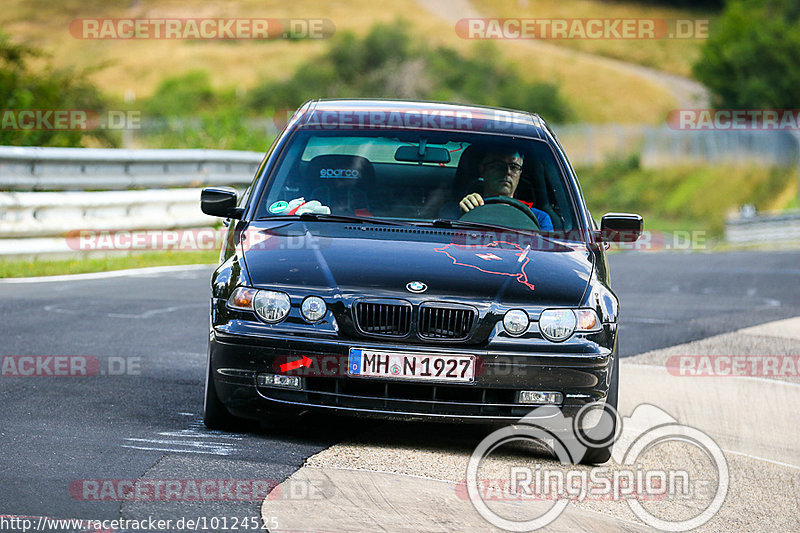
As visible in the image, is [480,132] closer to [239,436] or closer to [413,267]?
[413,267]

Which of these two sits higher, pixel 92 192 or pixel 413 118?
pixel 413 118

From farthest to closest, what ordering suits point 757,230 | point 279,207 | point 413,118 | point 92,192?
1. point 757,230
2. point 92,192
3. point 413,118
4. point 279,207

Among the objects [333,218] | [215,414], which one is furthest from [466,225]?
[215,414]

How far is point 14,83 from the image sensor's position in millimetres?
19922

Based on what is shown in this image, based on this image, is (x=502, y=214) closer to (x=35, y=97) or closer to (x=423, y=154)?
(x=423, y=154)

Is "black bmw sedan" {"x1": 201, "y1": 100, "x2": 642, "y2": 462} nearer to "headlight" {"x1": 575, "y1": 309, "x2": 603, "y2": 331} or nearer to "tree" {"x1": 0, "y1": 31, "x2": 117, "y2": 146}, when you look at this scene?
"headlight" {"x1": 575, "y1": 309, "x2": 603, "y2": 331}

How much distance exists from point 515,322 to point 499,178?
5.01 ft

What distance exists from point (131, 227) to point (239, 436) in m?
9.87

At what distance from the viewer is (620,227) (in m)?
7.10

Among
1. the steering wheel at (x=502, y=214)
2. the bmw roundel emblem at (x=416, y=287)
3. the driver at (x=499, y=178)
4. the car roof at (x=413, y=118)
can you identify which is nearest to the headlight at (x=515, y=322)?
the bmw roundel emblem at (x=416, y=287)

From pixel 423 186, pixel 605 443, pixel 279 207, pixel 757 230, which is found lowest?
pixel 605 443

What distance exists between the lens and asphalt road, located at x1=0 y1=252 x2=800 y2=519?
5141 mm

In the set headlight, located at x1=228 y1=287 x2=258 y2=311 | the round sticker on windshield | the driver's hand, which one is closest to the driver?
the driver's hand

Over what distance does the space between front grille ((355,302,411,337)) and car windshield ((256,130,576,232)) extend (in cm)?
Result: 105
